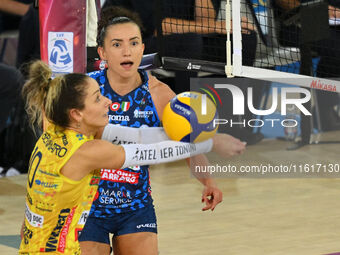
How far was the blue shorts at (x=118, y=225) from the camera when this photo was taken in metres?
4.36

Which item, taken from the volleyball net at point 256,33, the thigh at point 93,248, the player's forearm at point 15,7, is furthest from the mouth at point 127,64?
the player's forearm at point 15,7

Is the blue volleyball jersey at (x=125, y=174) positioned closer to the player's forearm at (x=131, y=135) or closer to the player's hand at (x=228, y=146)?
the player's forearm at (x=131, y=135)

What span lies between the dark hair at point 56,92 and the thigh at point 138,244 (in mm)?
885

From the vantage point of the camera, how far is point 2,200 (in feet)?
25.0

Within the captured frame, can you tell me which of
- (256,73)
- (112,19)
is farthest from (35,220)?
(256,73)

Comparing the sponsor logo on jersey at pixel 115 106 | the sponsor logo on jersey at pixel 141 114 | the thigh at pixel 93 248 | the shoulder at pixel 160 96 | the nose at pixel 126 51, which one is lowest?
the thigh at pixel 93 248

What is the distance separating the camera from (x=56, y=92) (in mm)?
3795

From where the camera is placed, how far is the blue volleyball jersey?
14.3 ft

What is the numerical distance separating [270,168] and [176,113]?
474 cm

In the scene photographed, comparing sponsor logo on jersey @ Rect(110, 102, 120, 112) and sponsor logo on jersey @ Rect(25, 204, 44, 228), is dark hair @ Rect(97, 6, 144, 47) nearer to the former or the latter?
sponsor logo on jersey @ Rect(110, 102, 120, 112)

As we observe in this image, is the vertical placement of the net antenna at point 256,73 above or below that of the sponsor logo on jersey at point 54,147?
above

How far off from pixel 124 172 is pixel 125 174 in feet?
0.04

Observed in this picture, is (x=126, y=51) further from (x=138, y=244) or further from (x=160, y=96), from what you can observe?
(x=138, y=244)

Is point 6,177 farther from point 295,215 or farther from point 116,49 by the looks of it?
point 116,49
